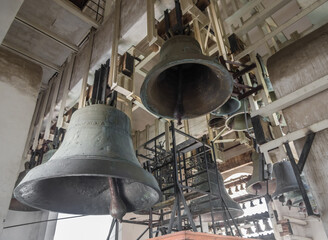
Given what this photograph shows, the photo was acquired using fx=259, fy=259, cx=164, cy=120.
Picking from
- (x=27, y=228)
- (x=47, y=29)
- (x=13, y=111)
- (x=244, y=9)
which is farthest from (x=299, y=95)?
(x=27, y=228)

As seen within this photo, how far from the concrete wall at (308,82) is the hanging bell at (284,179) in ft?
5.66

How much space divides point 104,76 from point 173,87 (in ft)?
4.54

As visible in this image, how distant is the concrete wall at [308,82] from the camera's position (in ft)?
5.42

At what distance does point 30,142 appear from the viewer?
4.78 meters

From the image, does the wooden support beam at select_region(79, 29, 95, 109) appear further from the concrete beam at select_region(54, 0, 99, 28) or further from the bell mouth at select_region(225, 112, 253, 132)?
the bell mouth at select_region(225, 112, 253, 132)

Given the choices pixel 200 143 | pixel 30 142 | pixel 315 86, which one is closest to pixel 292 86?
pixel 315 86

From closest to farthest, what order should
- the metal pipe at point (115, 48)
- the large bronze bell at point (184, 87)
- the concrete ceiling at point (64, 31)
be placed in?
Result: the large bronze bell at point (184, 87)
the metal pipe at point (115, 48)
the concrete ceiling at point (64, 31)

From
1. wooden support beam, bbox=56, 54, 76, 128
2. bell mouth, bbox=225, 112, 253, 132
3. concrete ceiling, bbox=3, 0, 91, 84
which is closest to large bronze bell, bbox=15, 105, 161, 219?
bell mouth, bbox=225, 112, 253, 132

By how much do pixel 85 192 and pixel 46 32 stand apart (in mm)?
3017

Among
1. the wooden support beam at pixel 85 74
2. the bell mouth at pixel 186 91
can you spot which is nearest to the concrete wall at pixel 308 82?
the bell mouth at pixel 186 91

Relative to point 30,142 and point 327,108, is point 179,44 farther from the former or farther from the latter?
point 30,142

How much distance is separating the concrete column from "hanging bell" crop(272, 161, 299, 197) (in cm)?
326

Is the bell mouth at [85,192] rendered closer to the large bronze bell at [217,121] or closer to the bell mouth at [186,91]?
the bell mouth at [186,91]

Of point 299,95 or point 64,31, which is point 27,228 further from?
point 299,95
